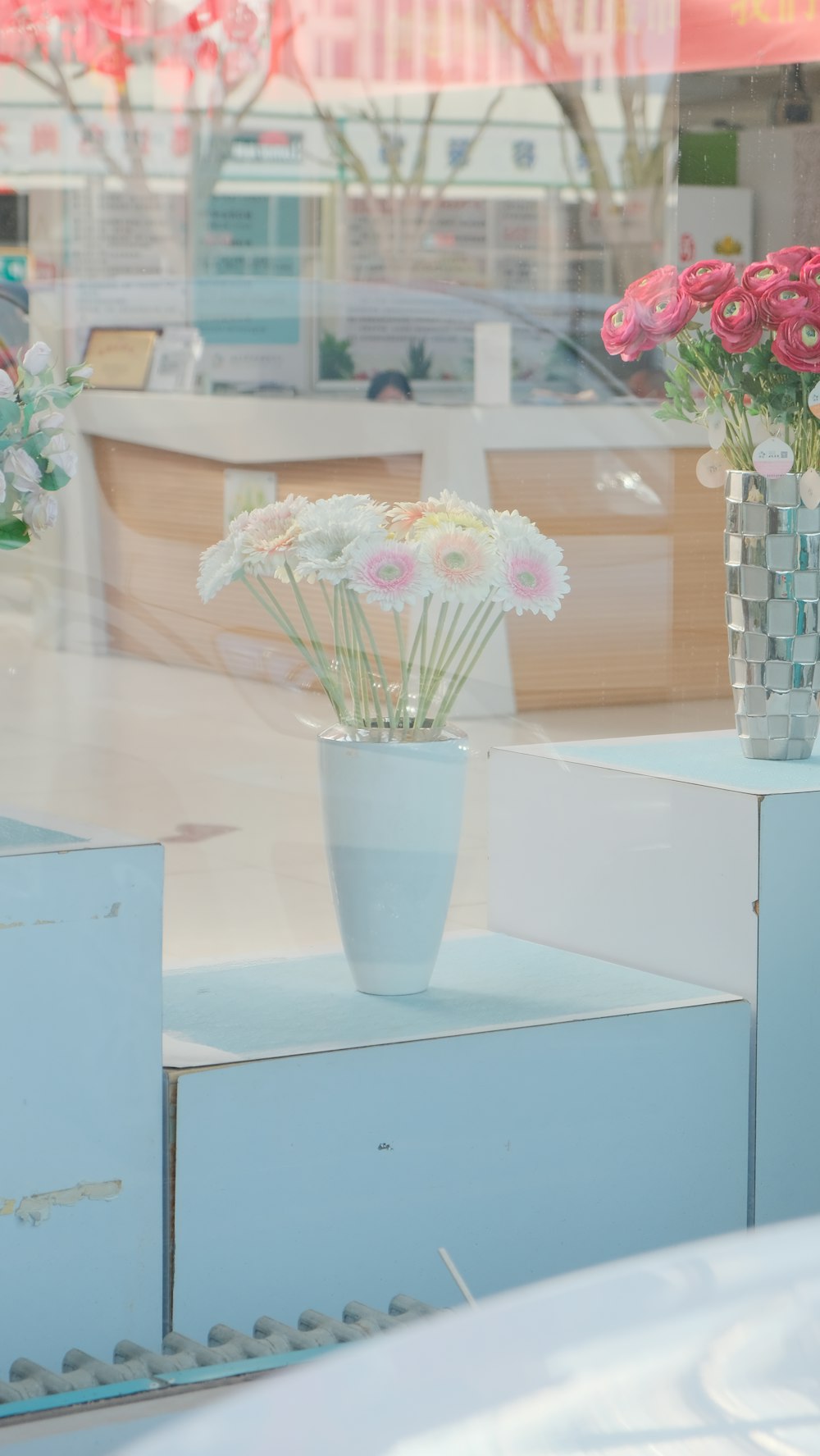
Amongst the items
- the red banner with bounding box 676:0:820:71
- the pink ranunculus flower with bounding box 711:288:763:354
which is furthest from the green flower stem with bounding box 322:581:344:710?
the red banner with bounding box 676:0:820:71

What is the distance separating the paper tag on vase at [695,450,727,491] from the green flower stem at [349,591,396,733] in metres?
0.53

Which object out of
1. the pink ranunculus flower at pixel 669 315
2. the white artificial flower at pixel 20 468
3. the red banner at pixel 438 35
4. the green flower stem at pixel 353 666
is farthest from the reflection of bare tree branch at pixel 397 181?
the white artificial flower at pixel 20 468

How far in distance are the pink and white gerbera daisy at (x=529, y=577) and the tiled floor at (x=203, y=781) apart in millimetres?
186

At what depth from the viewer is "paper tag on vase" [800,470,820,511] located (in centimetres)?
217

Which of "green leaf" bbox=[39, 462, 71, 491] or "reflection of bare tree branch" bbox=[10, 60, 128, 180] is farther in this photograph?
"reflection of bare tree branch" bbox=[10, 60, 128, 180]

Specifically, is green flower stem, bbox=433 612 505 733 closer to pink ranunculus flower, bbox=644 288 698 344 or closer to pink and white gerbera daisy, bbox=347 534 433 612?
pink and white gerbera daisy, bbox=347 534 433 612

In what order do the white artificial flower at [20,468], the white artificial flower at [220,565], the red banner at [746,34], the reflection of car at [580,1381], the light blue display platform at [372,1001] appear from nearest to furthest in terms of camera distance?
1. the reflection of car at [580,1381]
2. the white artificial flower at [20,468]
3. the light blue display platform at [372,1001]
4. the white artificial flower at [220,565]
5. the red banner at [746,34]

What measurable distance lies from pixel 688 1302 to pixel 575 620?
1.73 meters

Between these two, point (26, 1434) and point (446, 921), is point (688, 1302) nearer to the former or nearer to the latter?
point (26, 1434)

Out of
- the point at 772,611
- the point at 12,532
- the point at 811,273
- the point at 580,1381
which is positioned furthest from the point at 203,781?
the point at 580,1381

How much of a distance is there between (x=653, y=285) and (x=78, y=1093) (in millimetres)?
1224

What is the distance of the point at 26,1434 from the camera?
4.68ft

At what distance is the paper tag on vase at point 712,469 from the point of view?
2.27 meters

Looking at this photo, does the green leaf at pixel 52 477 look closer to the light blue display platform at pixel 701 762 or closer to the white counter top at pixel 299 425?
the white counter top at pixel 299 425
